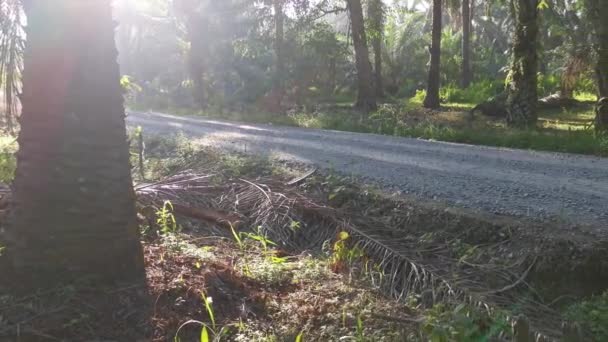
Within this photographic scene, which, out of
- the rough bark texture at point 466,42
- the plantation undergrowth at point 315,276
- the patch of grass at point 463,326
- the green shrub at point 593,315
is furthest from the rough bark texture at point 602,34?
the rough bark texture at point 466,42

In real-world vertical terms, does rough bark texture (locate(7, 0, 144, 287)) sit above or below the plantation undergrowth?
above

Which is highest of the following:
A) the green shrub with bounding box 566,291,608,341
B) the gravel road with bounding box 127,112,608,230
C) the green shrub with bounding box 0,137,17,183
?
the gravel road with bounding box 127,112,608,230

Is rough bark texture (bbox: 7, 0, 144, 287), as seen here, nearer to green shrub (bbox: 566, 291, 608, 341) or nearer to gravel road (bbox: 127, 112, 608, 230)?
green shrub (bbox: 566, 291, 608, 341)

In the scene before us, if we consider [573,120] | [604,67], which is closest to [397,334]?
[604,67]

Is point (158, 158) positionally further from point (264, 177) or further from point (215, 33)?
point (215, 33)

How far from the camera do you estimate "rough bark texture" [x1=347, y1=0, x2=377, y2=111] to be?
1847 centimetres

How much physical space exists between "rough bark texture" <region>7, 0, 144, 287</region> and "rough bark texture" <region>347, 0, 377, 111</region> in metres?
15.6

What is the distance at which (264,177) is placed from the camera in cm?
709

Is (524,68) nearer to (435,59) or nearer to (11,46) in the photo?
(435,59)

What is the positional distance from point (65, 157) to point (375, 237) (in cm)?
251

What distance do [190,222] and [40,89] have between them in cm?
223

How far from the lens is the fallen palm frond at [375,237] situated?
149 inches

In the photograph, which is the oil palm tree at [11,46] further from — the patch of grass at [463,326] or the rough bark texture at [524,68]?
the rough bark texture at [524,68]

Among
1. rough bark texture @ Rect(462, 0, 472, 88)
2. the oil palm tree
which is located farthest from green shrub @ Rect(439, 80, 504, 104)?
the oil palm tree
